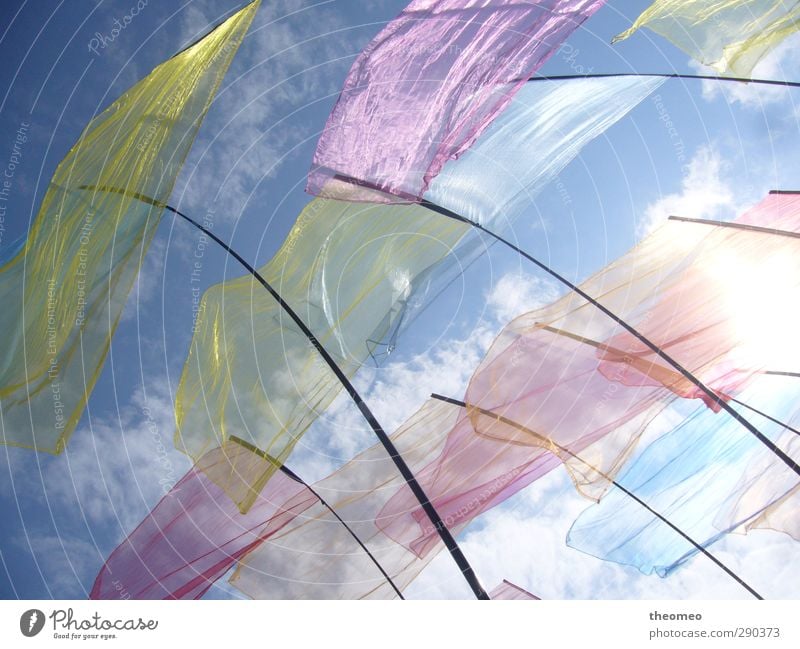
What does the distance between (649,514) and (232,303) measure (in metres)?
5.80

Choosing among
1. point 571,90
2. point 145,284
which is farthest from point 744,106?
point 145,284

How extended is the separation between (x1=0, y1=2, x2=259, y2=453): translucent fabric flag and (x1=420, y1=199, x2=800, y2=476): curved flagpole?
104 inches

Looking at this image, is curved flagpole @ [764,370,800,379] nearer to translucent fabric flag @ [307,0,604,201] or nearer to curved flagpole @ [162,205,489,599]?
curved flagpole @ [162,205,489,599]

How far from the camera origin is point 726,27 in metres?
5.32

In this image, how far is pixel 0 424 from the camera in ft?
18.7

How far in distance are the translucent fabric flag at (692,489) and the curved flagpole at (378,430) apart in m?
1.71

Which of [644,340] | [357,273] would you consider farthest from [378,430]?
[644,340]

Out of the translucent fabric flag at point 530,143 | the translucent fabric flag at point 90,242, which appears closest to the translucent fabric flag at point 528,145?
the translucent fabric flag at point 530,143

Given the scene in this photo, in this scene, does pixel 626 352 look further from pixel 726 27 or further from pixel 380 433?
pixel 726 27

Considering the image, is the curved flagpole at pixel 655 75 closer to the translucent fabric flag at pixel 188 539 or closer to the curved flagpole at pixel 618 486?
the curved flagpole at pixel 618 486

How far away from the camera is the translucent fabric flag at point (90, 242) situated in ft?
17.1

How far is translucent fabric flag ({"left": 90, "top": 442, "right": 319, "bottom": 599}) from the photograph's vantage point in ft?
21.2

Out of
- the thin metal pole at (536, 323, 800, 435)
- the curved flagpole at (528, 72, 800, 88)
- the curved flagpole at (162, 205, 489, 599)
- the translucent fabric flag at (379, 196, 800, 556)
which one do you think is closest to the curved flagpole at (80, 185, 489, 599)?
the curved flagpole at (162, 205, 489, 599)

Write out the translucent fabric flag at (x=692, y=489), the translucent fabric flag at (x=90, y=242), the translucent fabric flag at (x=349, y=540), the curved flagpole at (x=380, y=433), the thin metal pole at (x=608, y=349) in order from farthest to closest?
the translucent fabric flag at (x=349, y=540) → the translucent fabric flag at (x=692, y=489) → the curved flagpole at (x=380, y=433) → the thin metal pole at (x=608, y=349) → the translucent fabric flag at (x=90, y=242)
